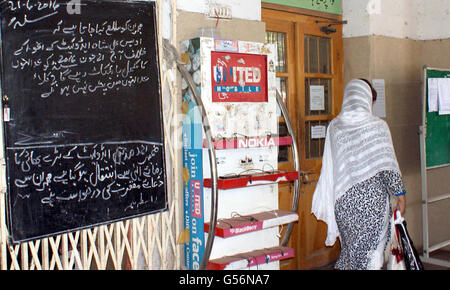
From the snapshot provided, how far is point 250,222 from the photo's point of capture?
9.36ft

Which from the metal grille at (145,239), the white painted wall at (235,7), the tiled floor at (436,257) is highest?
the white painted wall at (235,7)

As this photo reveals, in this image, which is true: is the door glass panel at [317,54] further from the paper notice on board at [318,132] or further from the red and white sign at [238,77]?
the red and white sign at [238,77]

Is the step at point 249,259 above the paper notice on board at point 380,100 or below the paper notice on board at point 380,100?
below

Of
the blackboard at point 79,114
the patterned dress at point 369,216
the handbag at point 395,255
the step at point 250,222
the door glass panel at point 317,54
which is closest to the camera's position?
the blackboard at point 79,114

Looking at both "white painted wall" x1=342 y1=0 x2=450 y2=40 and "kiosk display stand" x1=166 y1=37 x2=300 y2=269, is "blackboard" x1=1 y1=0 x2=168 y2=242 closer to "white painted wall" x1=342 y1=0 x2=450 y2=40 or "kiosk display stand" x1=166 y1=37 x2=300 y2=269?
"kiosk display stand" x1=166 y1=37 x2=300 y2=269

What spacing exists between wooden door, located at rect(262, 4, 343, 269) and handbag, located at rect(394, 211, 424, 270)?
1.16 meters

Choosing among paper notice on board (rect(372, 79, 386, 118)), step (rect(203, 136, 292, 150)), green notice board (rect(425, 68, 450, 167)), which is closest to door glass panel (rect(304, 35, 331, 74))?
paper notice on board (rect(372, 79, 386, 118))

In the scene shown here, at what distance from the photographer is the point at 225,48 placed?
2.92m

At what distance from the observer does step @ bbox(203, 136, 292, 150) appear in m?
2.85

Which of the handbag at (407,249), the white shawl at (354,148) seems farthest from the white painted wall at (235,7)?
the handbag at (407,249)

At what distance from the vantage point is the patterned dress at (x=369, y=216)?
9.85 feet

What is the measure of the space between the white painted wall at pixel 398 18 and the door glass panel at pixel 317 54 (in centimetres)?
27

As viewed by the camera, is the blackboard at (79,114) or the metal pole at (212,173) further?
the metal pole at (212,173)
